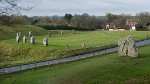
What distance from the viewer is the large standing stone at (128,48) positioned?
146ft

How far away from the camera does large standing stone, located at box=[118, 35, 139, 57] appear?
44.6 meters

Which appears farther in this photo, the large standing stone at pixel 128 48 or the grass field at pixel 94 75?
the large standing stone at pixel 128 48

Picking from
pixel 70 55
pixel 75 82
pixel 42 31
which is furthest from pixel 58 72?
pixel 42 31

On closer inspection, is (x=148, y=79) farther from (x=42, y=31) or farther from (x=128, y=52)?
(x=42, y=31)

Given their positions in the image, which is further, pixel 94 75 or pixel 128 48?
pixel 128 48

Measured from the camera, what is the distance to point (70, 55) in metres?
54.1

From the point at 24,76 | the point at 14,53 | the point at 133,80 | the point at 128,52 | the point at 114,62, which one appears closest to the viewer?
the point at 133,80

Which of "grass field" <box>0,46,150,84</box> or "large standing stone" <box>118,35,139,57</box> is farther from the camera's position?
"large standing stone" <box>118,35,139,57</box>

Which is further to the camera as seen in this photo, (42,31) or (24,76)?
(42,31)

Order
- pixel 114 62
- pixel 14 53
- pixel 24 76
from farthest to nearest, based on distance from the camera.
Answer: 1. pixel 14 53
2. pixel 114 62
3. pixel 24 76

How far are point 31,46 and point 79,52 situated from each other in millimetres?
13031

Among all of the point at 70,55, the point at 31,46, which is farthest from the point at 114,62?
the point at 31,46

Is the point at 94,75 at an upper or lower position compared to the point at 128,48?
lower

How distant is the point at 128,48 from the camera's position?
147ft
